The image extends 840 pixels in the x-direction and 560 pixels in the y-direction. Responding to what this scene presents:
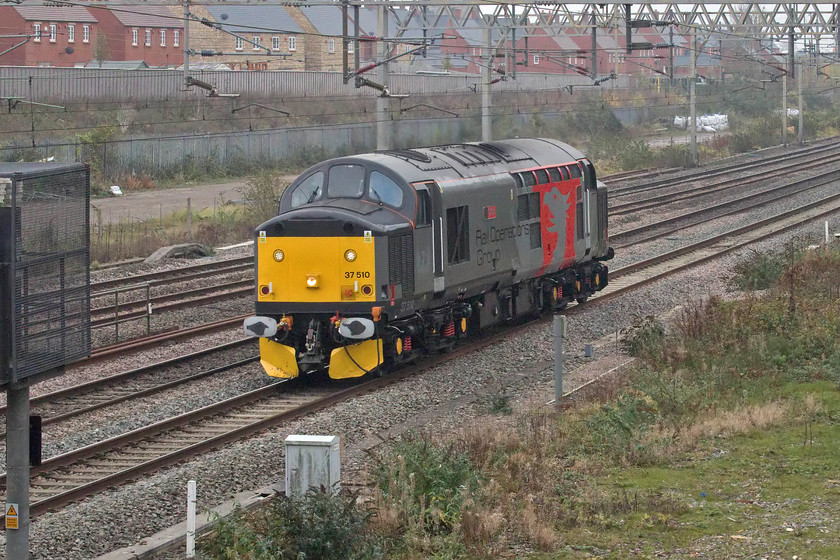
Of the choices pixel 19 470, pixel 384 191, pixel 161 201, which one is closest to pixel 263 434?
pixel 384 191

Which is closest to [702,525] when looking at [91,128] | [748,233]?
[748,233]

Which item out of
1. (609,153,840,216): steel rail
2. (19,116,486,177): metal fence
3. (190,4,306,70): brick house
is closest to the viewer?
(609,153,840,216): steel rail

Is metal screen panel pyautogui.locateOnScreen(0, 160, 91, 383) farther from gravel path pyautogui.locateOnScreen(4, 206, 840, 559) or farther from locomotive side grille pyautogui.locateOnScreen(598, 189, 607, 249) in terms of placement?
locomotive side grille pyautogui.locateOnScreen(598, 189, 607, 249)

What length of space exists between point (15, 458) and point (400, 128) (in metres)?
40.5

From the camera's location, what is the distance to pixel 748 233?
108 ft

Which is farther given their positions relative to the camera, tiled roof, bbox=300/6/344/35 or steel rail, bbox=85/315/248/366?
tiled roof, bbox=300/6/344/35

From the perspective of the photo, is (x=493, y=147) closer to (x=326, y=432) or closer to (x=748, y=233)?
(x=326, y=432)

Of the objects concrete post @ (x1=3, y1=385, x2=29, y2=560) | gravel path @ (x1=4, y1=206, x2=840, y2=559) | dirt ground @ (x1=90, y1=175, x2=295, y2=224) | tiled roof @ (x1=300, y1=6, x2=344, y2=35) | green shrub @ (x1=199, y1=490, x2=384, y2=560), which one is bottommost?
gravel path @ (x1=4, y1=206, x2=840, y2=559)

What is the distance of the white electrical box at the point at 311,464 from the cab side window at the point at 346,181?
7064mm

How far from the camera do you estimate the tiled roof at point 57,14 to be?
65000mm

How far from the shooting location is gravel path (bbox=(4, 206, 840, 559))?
10.4 m

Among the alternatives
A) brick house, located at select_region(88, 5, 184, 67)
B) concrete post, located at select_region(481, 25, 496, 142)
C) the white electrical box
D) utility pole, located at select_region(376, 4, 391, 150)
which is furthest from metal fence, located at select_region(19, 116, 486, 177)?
the white electrical box

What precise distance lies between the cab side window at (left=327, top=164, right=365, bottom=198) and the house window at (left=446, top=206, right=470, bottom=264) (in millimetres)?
1534

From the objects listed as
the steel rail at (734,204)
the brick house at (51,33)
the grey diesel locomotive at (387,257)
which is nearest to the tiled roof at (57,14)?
the brick house at (51,33)
